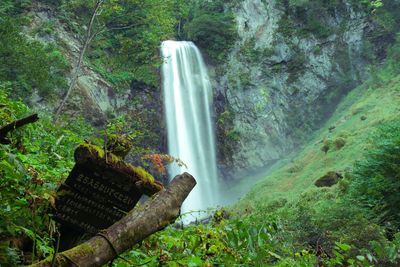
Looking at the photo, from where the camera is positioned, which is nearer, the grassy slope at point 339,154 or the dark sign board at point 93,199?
the dark sign board at point 93,199

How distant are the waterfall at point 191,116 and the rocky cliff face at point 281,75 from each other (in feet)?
3.79

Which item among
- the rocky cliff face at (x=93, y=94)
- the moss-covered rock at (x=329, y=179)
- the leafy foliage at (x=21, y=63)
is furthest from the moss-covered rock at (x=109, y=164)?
the rocky cliff face at (x=93, y=94)

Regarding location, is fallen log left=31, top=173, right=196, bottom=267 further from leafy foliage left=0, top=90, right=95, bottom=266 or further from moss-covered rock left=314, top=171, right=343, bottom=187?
moss-covered rock left=314, top=171, right=343, bottom=187

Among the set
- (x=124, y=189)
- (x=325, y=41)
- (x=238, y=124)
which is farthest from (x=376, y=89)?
(x=124, y=189)

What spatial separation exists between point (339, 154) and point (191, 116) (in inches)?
470

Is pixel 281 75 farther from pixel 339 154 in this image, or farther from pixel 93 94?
pixel 93 94

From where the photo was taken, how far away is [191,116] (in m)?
29.1

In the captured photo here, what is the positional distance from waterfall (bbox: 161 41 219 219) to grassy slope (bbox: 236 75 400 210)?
17.5 ft

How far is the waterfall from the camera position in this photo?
2772cm

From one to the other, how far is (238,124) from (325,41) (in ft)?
32.6

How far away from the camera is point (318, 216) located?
1036 cm

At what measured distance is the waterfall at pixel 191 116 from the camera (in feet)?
90.9

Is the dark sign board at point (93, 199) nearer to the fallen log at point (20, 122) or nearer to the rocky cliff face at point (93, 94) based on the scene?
the fallen log at point (20, 122)

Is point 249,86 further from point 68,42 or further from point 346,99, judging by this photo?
point 68,42
